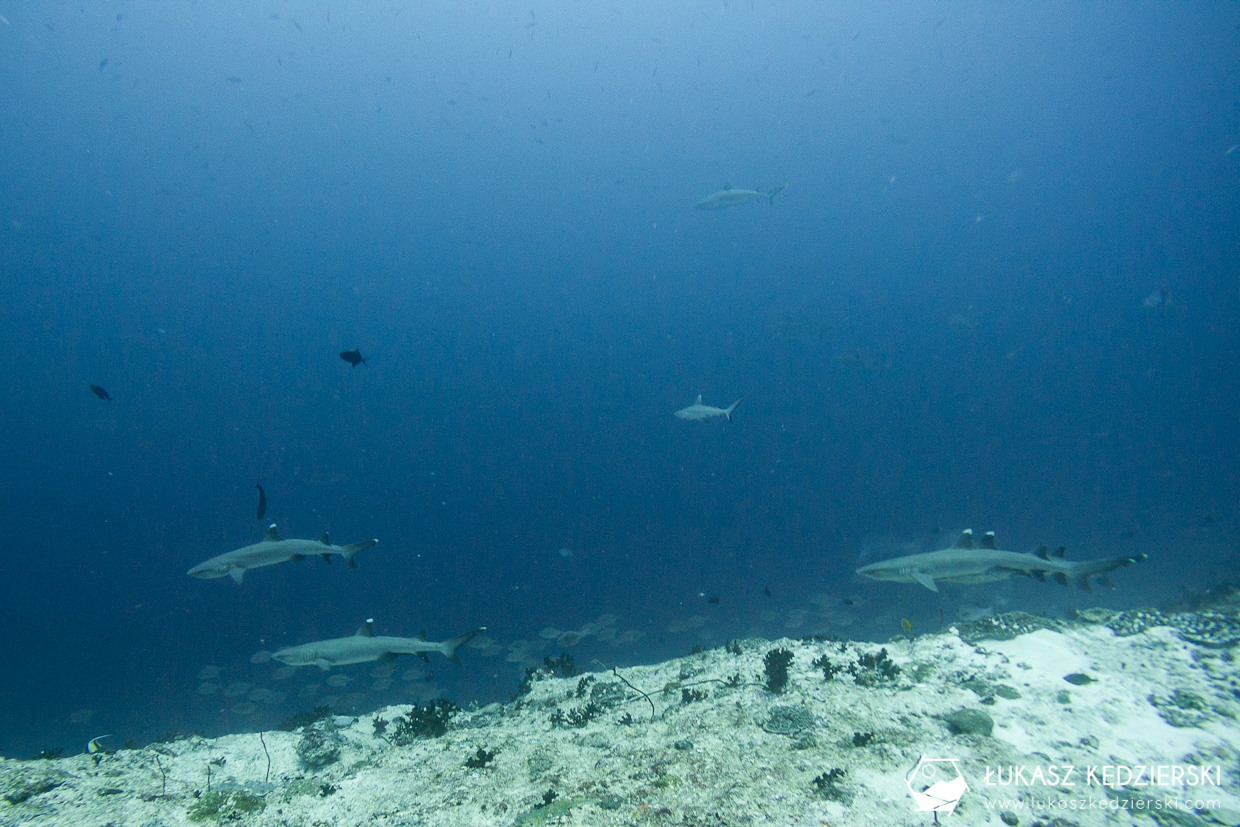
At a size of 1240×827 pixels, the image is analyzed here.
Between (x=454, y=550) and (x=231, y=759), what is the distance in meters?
42.0

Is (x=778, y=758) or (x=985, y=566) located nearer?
(x=778, y=758)

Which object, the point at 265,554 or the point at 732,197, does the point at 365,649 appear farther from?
the point at 732,197

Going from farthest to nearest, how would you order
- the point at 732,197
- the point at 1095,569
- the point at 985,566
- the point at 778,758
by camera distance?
the point at 732,197 < the point at 985,566 < the point at 1095,569 < the point at 778,758

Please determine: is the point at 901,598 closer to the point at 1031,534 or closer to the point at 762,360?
the point at 1031,534

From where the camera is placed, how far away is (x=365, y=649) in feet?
27.4

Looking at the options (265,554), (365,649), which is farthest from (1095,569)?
(265,554)

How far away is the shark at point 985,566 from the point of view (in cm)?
702

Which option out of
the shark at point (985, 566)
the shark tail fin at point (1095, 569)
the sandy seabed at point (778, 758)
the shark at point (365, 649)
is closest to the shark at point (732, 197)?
the shark at point (985, 566)

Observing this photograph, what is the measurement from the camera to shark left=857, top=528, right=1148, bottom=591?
702cm

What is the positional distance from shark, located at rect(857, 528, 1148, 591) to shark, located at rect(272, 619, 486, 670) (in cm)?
706

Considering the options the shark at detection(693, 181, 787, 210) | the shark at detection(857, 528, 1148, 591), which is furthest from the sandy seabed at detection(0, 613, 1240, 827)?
the shark at detection(693, 181, 787, 210)

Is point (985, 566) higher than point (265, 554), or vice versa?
point (265, 554)

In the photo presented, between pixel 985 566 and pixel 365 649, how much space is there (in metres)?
10.3

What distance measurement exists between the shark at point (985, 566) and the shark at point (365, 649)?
23.2 feet
